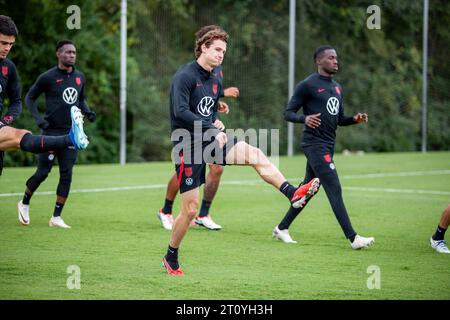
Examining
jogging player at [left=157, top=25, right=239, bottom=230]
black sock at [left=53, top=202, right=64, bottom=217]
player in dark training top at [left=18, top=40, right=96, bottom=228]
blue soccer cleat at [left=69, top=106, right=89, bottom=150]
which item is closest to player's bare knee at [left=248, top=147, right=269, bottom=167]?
blue soccer cleat at [left=69, top=106, right=89, bottom=150]

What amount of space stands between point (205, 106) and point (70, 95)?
388 cm

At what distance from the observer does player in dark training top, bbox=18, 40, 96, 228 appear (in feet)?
37.1

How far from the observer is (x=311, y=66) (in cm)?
2883

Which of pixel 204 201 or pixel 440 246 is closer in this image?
pixel 440 246

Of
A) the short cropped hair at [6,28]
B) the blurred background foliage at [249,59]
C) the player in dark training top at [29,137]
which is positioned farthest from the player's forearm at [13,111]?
the blurred background foliage at [249,59]

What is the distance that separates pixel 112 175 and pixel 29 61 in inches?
197

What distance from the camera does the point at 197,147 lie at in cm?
789

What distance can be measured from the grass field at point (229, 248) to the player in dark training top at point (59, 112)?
46 cm

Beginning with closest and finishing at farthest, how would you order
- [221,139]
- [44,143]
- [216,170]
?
[221,139], [44,143], [216,170]

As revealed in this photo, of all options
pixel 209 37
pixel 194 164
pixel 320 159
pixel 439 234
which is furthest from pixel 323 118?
pixel 194 164

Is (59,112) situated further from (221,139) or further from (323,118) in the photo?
(221,139)

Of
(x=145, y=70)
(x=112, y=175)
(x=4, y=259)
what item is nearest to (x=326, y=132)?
(x=4, y=259)

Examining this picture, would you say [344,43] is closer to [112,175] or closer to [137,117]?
[137,117]

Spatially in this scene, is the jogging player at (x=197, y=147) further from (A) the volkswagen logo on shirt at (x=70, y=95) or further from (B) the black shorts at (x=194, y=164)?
(A) the volkswagen logo on shirt at (x=70, y=95)
